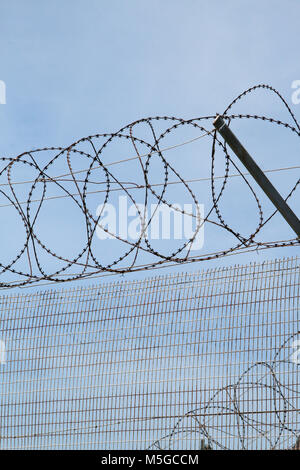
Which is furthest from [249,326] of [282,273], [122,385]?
[122,385]

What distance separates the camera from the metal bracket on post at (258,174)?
34.8 feet

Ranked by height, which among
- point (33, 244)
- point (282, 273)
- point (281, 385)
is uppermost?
point (282, 273)

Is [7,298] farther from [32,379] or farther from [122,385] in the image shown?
[122,385]

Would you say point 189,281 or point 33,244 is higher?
point 189,281

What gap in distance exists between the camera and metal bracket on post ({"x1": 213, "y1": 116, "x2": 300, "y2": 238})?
10594 mm

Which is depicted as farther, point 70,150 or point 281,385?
point 281,385

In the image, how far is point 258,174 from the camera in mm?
10742

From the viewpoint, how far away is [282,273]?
16219 mm

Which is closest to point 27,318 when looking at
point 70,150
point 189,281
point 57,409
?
point 57,409

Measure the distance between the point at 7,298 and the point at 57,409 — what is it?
3172 mm
